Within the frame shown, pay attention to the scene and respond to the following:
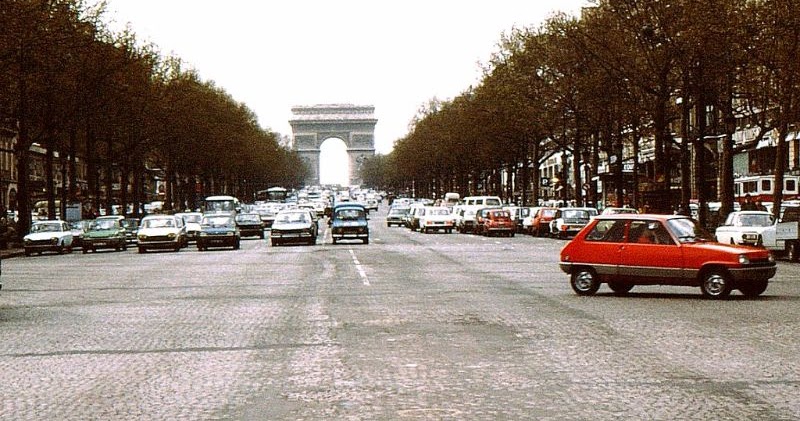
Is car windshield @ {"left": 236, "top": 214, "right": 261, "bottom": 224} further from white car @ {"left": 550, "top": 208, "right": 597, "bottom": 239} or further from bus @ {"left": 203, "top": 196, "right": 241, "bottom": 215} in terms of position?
white car @ {"left": 550, "top": 208, "right": 597, "bottom": 239}

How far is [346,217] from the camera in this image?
59125 mm

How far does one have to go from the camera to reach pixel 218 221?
2196 inches

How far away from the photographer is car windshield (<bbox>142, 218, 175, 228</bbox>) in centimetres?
5547

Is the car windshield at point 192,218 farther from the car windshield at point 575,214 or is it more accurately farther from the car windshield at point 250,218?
the car windshield at point 575,214

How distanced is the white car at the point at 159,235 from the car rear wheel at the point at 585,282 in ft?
106

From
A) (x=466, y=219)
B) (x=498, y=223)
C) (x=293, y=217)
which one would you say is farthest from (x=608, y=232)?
(x=466, y=219)

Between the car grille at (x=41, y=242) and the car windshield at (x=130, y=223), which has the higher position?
the car windshield at (x=130, y=223)

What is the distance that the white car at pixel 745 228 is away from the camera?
4012 cm

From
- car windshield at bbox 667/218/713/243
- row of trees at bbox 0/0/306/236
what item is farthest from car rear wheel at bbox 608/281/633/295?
row of trees at bbox 0/0/306/236

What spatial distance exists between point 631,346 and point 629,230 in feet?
28.2

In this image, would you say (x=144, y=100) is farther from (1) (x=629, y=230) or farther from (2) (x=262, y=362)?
(2) (x=262, y=362)

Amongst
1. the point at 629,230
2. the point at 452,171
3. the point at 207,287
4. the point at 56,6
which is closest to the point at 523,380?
the point at 629,230

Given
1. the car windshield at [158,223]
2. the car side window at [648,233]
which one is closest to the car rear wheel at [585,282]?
the car side window at [648,233]

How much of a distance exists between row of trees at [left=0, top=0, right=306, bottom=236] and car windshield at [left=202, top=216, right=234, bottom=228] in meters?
8.25
